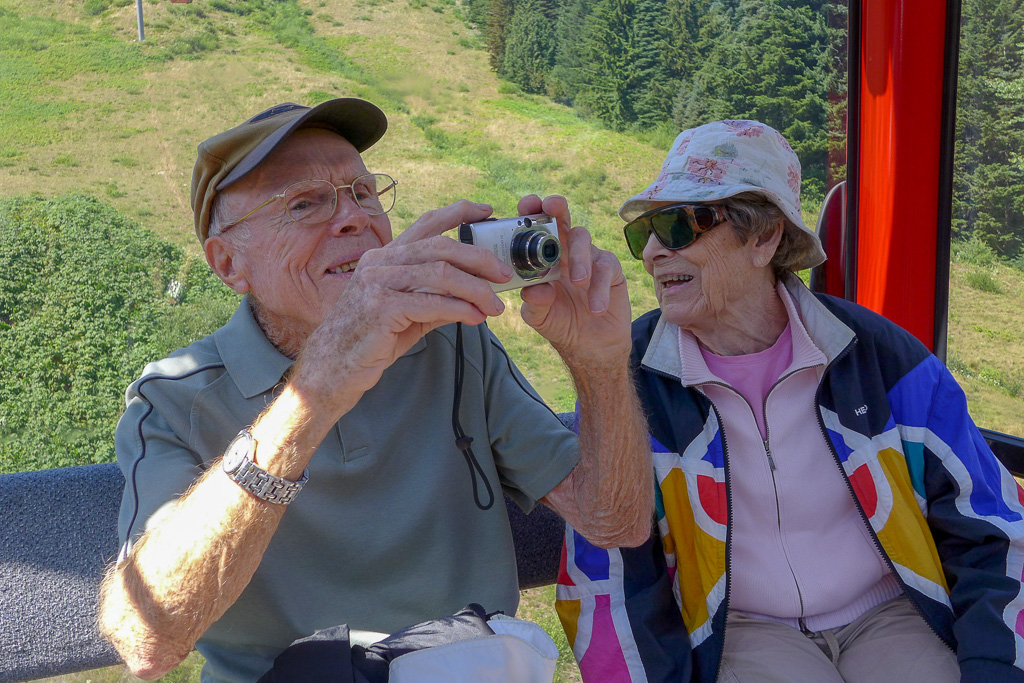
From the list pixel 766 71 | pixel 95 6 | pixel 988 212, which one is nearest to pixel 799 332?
pixel 988 212

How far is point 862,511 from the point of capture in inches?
72.7

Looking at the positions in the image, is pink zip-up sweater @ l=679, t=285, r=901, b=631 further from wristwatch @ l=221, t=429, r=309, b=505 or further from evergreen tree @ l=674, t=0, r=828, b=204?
evergreen tree @ l=674, t=0, r=828, b=204

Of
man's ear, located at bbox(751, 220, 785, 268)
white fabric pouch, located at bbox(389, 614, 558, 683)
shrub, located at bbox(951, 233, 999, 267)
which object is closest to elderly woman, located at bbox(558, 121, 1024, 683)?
man's ear, located at bbox(751, 220, 785, 268)

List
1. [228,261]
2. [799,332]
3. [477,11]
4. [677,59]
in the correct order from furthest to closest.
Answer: [677,59] < [477,11] < [799,332] < [228,261]

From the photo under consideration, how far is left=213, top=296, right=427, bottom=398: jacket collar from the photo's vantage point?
1602 mm

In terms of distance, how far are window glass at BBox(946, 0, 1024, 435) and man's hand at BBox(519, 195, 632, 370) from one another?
1.79 meters

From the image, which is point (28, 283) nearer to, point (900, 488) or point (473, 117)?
point (473, 117)

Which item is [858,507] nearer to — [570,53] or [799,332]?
[799,332]

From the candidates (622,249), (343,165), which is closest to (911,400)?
(343,165)

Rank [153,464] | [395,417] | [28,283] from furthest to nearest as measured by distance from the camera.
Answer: [28,283]
[395,417]
[153,464]

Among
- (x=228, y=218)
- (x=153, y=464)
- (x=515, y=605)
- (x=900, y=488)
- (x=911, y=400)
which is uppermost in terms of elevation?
(x=228, y=218)

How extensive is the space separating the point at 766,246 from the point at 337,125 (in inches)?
46.4

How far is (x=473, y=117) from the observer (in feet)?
14.6

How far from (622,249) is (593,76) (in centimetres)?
111
